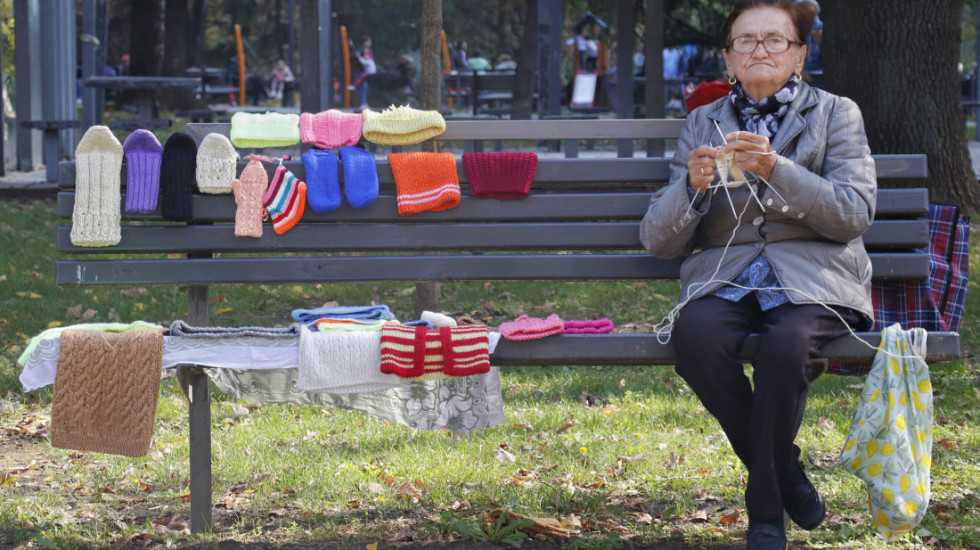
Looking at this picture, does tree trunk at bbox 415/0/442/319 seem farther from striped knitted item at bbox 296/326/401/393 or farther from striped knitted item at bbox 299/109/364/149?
striped knitted item at bbox 296/326/401/393

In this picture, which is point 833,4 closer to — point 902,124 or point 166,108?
point 902,124

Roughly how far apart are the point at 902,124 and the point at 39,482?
20.7 feet

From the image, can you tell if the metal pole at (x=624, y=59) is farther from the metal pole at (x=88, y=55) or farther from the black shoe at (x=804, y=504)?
the black shoe at (x=804, y=504)

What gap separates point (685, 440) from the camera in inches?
173

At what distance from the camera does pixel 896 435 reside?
10.1 feet

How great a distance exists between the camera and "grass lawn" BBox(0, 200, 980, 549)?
3.43m

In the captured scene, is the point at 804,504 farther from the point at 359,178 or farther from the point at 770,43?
the point at 359,178

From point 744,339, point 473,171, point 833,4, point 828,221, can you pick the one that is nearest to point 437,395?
point 473,171

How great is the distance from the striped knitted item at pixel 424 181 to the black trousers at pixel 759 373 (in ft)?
2.87

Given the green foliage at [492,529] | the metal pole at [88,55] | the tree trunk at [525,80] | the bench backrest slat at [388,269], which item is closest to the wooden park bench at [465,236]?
the bench backrest slat at [388,269]

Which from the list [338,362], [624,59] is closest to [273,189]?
[338,362]

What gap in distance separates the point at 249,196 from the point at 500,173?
804mm

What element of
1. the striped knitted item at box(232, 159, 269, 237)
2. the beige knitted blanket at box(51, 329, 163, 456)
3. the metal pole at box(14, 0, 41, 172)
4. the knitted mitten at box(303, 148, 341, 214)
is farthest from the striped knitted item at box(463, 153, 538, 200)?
the metal pole at box(14, 0, 41, 172)

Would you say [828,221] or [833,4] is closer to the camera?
[828,221]
